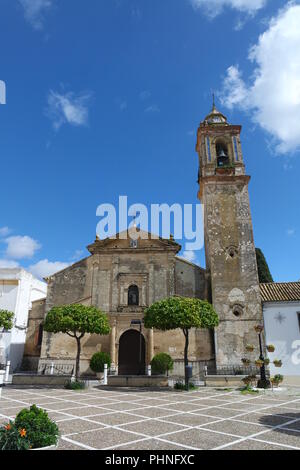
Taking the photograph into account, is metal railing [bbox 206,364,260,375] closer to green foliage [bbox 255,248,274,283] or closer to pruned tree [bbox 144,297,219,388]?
pruned tree [bbox 144,297,219,388]

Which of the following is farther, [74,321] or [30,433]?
[74,321]

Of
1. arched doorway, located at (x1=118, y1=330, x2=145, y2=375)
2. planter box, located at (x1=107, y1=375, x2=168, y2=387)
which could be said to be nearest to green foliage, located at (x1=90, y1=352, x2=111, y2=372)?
arched doorway, located at (x1=118, y1=330, x2=145, y2=375)

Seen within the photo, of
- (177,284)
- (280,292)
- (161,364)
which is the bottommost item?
(161,364)

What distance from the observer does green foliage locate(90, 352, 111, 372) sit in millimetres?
19484

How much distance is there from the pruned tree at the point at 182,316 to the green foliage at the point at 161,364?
12.2 feet

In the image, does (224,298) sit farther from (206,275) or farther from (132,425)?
(132,425)

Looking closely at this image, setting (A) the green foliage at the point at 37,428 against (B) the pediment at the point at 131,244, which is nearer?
(A) the green foliage at the point at 37,428

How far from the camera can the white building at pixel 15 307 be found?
77.2 ft

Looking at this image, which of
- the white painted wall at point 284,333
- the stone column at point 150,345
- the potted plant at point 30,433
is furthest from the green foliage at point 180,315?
the potted plant at point 30,433

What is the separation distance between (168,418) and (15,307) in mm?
18557

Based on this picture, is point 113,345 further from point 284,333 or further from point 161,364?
point 284,333

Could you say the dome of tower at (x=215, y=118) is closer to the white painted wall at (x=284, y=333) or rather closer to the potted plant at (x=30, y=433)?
the white painted wall at (x=284, y=333)

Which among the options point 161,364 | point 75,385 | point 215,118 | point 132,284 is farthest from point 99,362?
point 215,118

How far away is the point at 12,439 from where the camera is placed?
539 cm
